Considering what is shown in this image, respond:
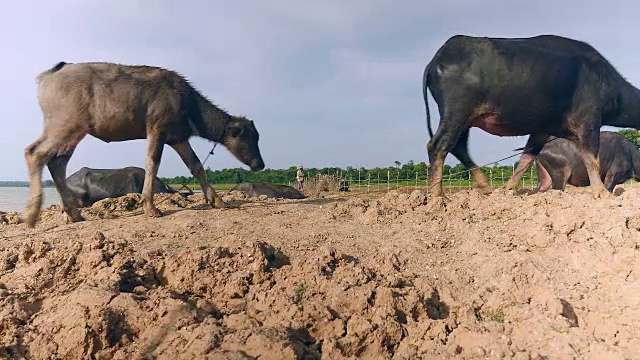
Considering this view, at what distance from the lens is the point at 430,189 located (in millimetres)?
6562

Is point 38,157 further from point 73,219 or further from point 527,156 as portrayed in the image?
point 527,156

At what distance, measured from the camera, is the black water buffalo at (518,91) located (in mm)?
6418

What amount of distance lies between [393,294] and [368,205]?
229 cm

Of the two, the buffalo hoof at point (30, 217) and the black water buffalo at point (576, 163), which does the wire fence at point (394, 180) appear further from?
the buffalo hoof at point (30, 217)

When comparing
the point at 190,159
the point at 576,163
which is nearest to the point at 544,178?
the point at 576,163

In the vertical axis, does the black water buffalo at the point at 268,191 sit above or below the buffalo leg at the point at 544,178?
below

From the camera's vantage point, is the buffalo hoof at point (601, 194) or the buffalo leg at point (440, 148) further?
the buffalo leg at point (440, 148)

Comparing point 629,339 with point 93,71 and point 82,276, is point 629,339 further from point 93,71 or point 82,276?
point 93,71

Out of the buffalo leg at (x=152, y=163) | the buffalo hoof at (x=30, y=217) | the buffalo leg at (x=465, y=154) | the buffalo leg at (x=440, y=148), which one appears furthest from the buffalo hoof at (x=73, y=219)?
A: the buffalo leg at (x=465, y=154)

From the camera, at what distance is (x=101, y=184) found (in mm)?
12727

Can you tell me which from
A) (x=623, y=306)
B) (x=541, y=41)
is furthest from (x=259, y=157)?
(x=623, y=306)

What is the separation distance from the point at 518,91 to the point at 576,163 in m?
5.11

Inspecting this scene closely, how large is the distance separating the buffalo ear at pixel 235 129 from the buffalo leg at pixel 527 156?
4057 mm

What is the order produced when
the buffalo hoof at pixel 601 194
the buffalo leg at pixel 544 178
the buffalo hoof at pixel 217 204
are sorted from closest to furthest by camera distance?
the buffalo hoof at pixel 601 194 < the buffalo hoof at pixel 217 204 < the buffalo leg at pixel 544 178
